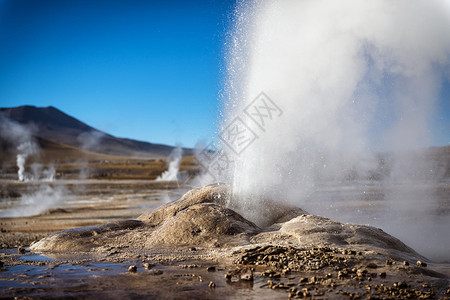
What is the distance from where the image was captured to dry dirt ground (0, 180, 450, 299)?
16.5ft

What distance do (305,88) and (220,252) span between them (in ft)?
21.5

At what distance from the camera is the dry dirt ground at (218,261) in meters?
5.02

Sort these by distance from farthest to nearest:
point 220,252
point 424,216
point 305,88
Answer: point 424,216 → point 305,88 → point 220,252

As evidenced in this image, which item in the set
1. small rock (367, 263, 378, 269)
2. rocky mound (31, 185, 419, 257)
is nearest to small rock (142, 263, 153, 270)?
rocky mound (31, 185, 419, 257)

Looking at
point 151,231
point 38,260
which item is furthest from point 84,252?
point 151,231

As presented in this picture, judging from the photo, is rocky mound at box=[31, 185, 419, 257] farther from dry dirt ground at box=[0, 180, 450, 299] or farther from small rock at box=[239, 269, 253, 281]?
small rock at box=[239, 269, 253, 281]

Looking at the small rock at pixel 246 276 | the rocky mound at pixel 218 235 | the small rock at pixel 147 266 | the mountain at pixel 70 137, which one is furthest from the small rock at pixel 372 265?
the mountain at pixel 70 137

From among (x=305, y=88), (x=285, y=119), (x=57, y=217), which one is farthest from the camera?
(x=57, y=217)

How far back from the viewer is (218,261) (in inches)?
257

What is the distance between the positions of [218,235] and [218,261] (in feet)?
3.82

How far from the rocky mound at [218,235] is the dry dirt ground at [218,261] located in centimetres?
2

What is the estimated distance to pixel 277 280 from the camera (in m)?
5.41

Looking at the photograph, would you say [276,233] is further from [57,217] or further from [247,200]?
[57,217]

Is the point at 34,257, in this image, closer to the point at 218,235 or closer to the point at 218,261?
the point at 218,235
